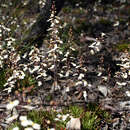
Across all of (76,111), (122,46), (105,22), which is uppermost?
(105,22)

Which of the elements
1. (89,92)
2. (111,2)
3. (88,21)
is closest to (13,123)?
(89,92)

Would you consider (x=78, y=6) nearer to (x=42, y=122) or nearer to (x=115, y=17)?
(x=115, y=17)

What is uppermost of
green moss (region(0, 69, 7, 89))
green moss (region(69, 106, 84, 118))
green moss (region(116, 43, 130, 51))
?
green moss (region(116, 43, 130, 51))

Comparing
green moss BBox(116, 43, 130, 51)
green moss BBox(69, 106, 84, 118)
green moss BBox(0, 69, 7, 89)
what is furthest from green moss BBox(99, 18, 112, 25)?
green moss BBox(69, 106, 84, 118)

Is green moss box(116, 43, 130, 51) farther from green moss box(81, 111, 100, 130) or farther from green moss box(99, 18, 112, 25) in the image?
green moss box(81, 111, 100, 130)

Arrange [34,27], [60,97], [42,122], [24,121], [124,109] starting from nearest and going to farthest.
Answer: [24,121] → [42,122] → [124,109] → [60,97] → [34,27]

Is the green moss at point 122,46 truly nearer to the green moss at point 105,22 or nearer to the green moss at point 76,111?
the green moss at point 105,22

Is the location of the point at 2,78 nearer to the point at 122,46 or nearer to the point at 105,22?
the point at 122,46

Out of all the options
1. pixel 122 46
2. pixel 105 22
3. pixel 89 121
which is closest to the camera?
pixel 89 121

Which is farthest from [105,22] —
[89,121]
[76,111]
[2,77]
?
[89,121]

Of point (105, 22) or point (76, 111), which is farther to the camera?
point (105, 22)

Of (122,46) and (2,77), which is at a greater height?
(122,46)
